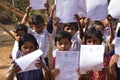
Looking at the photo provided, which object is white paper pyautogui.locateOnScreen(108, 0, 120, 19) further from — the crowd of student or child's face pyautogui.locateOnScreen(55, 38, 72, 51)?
child's face pyautogui.locateOnScreen(55, 38, 72, 51)

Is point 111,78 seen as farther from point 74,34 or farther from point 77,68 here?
point 74,34

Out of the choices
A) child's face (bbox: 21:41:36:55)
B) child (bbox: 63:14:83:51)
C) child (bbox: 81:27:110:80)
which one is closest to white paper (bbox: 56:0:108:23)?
child (bbox: 63:14:83:51)

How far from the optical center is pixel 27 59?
324cm

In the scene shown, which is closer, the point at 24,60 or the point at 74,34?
the point at 24,60

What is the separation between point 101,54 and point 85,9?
131 centimetres

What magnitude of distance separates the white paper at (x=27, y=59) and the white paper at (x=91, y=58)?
409mm

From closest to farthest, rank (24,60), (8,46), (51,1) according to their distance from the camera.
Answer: (24,60) → (51,1) → (8,46)

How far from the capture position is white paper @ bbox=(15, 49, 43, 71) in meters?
3.21

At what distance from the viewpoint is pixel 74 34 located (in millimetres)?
4496

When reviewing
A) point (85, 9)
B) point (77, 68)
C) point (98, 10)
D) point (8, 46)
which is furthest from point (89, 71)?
point (8, 46)

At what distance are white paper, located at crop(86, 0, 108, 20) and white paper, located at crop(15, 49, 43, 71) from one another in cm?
114

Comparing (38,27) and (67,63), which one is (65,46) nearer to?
(67,63)

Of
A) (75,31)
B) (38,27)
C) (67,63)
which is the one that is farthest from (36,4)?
(67,63)

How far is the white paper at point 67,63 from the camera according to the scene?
11.2ft
